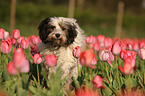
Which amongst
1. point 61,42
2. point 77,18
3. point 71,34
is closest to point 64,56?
point 61,42

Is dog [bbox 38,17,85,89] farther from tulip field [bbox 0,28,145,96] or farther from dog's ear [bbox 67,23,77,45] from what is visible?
tulip field [bbox 0,28,145,96]

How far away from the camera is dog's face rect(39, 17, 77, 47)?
10.0ft

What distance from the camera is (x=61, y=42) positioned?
10.2ft

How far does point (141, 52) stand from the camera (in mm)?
2252

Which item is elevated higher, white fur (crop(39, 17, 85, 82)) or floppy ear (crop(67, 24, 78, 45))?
floppy ear (crop(67, 24, 78, 45))

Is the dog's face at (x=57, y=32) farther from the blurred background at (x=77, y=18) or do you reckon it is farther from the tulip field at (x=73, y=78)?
the blurred background at (x=77, y=18)

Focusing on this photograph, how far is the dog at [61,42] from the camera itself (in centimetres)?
308

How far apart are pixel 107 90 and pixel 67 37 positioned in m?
1.27

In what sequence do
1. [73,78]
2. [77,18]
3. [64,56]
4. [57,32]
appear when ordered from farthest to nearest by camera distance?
[77,18] < [64,56] < [57,32] < [73,78]

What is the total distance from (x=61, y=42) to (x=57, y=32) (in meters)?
0.17

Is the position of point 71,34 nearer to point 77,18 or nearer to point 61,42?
point 61,42

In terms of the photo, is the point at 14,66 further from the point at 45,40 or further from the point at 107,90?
the point at 45,40

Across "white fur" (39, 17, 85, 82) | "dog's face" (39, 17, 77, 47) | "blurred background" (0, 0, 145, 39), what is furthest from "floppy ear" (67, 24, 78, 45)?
"blurred background" (0, 0, 145, 39)

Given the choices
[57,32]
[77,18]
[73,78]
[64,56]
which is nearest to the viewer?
[73,78]
